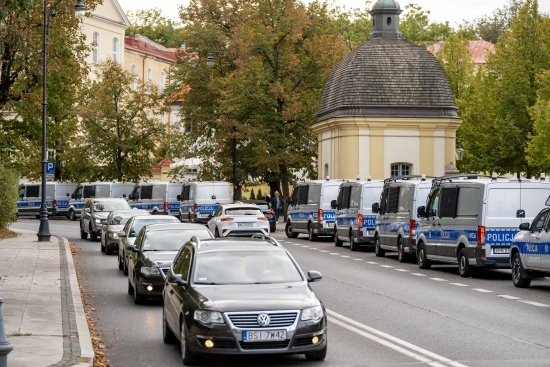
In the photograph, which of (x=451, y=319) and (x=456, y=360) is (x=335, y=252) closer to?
(x=451, y=319)

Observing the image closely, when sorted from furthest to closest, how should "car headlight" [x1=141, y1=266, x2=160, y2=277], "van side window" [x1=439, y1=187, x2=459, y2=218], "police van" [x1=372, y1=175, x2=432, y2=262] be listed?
1. "police van" [x1=372, y1=175, x2=432, y2=262]
2. "van side window" [x1=439, y1=187, x2=459, y2=218]
3. "car headlight" [x1=141, y1=266, x2=160, y2=277]

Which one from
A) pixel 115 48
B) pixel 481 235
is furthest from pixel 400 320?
pixel 115 48

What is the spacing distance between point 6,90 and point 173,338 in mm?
32968

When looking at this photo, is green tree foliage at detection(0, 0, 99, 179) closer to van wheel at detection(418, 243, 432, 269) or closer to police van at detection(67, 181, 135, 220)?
van wheel at detection(418, 243, 432, 269)

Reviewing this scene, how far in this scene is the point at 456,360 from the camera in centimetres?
1237

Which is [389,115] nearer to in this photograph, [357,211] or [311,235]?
[311,235]

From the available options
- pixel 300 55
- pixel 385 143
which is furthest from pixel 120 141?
pixel 385 143

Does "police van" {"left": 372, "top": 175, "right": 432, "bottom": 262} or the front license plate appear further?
"police van" {"left": 372, "top": 175, "right": 432, "bottom": 262}

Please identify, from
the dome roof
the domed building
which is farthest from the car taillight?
the dome roof

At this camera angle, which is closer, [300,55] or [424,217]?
[424,217]

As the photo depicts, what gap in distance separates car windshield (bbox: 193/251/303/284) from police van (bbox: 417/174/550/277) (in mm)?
12316

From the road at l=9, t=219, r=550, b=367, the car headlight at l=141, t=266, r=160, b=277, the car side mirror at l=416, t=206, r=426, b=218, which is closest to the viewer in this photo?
the road at l=9, t=219, r=550, b=367

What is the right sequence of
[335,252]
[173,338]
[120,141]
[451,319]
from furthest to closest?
[120,141]
[335,252]
[451,319]
[173,338]

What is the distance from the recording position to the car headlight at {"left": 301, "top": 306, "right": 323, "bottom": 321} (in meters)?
11.9
